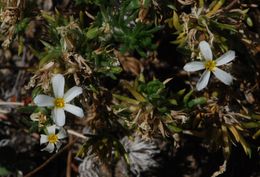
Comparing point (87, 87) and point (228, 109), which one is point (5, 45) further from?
point (228, 109)

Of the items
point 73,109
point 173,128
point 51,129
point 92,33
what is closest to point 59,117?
point 73,109

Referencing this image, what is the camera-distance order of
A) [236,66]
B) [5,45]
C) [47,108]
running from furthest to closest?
1. [236,66]
2. [5,45]
3. [47,108]

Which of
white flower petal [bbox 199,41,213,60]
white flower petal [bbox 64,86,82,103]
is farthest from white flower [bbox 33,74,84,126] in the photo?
white flower petal [bbox 199,41,213,60]

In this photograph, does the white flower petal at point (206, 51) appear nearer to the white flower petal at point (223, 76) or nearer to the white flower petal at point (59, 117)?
the white flower petal at point (223, 76)

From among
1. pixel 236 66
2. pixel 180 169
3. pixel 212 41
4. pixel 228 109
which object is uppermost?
pixel 212 41

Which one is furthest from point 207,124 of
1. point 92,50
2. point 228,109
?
point 92,50

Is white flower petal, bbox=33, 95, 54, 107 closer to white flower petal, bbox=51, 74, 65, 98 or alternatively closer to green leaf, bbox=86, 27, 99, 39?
white flower petal, bbox=51, 74, 65, 98

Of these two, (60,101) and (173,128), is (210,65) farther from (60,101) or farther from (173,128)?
(60,101)
